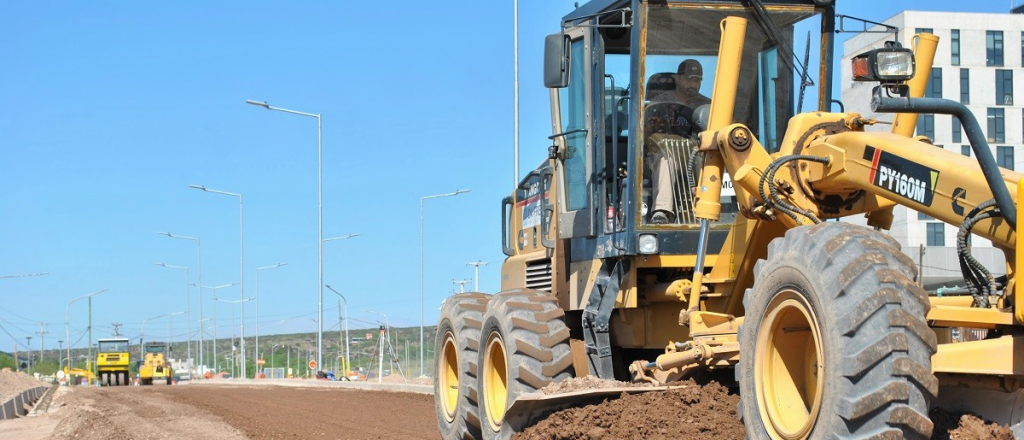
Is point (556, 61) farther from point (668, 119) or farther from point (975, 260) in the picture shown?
point (975, 260)

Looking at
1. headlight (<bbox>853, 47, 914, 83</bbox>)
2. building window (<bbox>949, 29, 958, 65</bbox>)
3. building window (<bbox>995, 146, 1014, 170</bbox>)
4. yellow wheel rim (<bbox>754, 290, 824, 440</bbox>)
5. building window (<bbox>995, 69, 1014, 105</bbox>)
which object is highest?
building window (<bbox>949, 29, 958, 65</bbox>)

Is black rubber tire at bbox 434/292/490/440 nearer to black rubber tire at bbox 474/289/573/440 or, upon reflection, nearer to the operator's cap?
black rubber tire at bbox 474/289/573/440

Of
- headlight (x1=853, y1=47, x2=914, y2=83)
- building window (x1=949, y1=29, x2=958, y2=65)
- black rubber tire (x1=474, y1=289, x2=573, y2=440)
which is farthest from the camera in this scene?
building window (x1=949, y1=29, x2=958, y2=65)

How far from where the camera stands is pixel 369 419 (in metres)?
18.5

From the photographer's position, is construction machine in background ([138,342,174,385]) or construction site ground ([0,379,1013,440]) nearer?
construction site ground ([0,379,1013,440])

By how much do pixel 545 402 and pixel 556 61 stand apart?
255 cm

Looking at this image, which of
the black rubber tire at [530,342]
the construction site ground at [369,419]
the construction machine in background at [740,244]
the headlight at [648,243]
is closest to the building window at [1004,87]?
the construction site ground at [369,419]

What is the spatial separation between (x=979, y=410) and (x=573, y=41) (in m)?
4.98

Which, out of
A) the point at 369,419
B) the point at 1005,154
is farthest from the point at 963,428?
the point at 1005,154

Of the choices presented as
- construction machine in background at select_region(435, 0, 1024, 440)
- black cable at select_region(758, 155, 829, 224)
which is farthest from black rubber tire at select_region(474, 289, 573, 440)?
black cable at select_region(758, 155, 829, 224)

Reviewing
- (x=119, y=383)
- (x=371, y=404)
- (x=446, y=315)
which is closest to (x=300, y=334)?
(x=119, y=383)

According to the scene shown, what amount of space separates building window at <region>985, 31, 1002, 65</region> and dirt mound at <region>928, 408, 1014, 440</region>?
251 ft

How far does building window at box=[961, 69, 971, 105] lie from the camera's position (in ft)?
251

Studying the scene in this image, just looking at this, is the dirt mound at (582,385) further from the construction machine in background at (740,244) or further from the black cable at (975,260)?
the black cable at (975,260)
